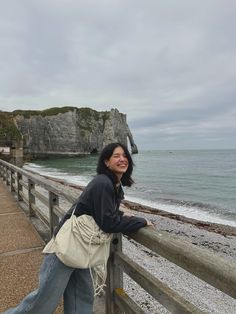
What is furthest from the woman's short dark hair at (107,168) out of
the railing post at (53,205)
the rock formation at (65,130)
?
the rock formation at (65,130)

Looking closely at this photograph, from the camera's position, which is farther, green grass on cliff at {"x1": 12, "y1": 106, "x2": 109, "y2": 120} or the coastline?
green grass on cliff at {"x1": 12, "y1": 106, "x2": 109, "y2": 120}

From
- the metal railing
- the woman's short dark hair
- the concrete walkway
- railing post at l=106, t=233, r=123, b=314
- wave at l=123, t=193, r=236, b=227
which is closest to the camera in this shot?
the metal railing

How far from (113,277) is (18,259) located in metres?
2.74

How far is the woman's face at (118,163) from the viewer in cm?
263

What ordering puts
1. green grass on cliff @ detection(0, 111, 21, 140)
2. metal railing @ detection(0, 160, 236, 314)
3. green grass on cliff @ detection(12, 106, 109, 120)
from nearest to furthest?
metal railing @ detection(0, 160, 236, 314) → green grass on cliff @ detection(0, 111, 21, 140) → green grass on cliff @ detection(12, 106, 109, 120)

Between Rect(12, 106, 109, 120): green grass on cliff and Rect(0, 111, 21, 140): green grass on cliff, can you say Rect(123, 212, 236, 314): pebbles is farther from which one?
→ Rect(12, 106, 109, 120): green grass on cliff

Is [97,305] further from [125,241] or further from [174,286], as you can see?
[125,241]

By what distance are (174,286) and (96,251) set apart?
3.62 m

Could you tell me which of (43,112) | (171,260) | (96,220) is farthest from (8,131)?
(43,112)

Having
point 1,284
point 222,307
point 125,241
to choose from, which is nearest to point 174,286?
point 222,307

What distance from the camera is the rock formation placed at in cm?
8869

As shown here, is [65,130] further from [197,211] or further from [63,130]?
[197,211]

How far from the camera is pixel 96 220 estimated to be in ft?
7.80

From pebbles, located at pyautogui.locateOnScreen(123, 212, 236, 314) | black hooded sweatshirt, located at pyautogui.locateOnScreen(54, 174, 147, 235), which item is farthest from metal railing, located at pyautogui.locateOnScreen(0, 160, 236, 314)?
pebbles, located at pyautogui.locateOnScreen(123, 212, 236, 314)
